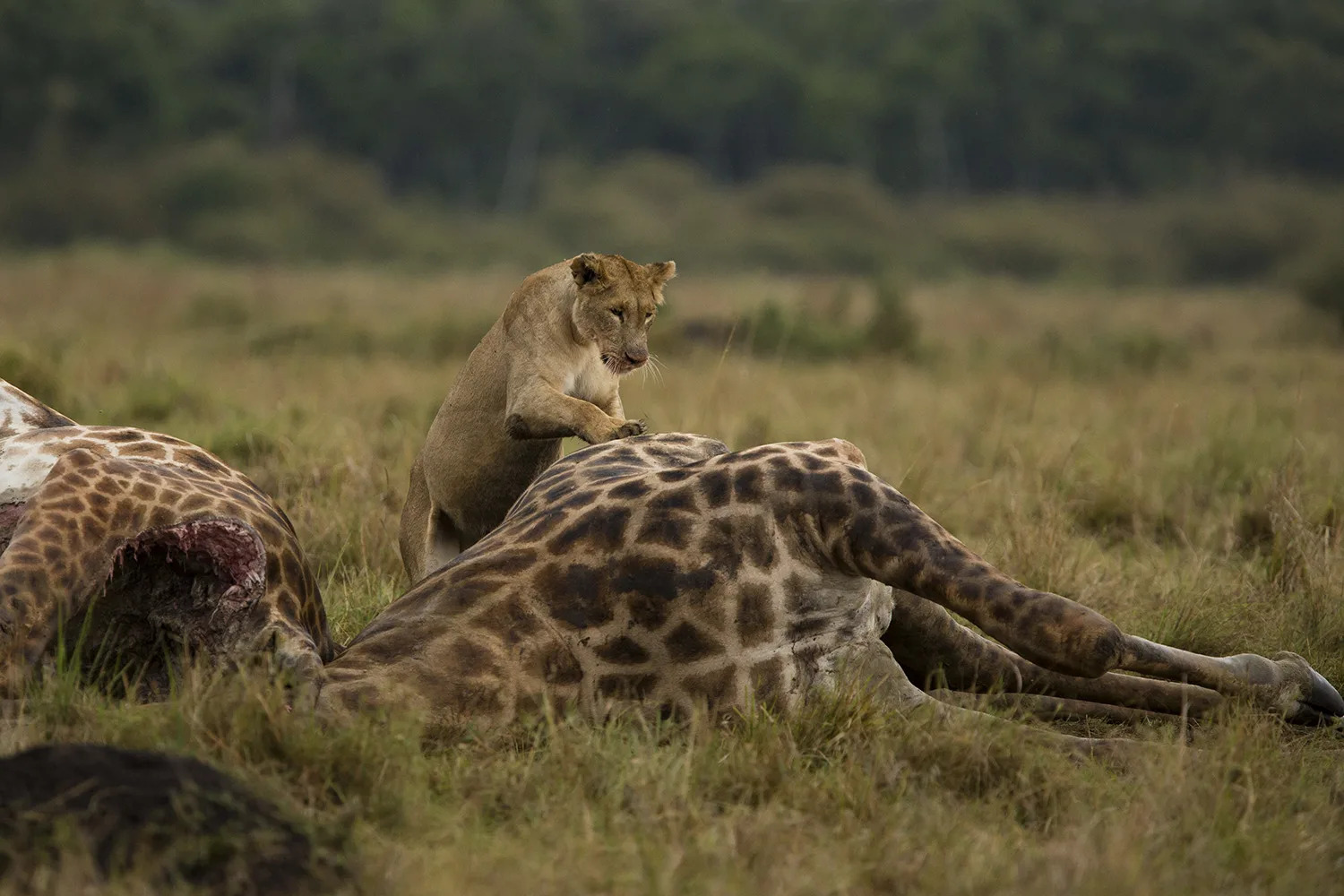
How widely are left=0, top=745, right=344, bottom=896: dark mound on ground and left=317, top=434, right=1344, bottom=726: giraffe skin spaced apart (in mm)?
666

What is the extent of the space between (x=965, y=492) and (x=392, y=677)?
4316mm

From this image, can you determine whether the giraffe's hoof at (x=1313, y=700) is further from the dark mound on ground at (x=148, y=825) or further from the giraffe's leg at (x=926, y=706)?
the dark mound on ground at (x=148, y=825)

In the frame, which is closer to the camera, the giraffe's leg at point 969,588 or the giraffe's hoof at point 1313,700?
the giraffe's leg at point 969,588

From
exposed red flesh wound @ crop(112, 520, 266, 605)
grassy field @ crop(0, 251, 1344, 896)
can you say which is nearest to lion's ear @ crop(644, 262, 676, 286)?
grassy field @ crop(0, 251, 1344, 896)

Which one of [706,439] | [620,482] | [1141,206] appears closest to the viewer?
[620,482]

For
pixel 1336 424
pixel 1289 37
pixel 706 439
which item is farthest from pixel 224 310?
pixel 1289 37

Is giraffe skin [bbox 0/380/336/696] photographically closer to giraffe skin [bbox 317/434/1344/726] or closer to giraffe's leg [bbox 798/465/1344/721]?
giraffe skin [bbox 317/434/1344/726]

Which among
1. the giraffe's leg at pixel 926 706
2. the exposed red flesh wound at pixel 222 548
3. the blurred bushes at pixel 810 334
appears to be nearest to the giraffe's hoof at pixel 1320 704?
the giraffe's leg at pixel 926 706

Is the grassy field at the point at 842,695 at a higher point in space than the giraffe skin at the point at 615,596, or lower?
lower

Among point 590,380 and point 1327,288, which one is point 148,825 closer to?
point 590,380

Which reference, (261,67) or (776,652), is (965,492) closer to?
(776,652)

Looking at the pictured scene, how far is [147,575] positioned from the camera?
13.1 feet

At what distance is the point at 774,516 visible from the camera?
408cm

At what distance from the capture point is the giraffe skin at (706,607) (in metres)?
3.78
